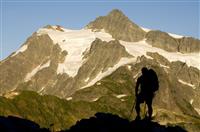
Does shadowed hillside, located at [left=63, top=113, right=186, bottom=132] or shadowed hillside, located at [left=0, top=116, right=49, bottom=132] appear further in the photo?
shadowed hillside, located at [left=63, top=113, right=186, bottom=132]

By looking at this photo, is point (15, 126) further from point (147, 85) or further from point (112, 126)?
point (147, 85)

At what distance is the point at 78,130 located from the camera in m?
70.5

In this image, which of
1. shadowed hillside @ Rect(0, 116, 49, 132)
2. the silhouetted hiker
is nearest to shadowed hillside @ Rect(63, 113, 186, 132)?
the silhouetted hiker

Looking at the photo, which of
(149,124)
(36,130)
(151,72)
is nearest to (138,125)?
(149,124)

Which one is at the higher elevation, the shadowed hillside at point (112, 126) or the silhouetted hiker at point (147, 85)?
the silhouetted hiker at point (147, 85)

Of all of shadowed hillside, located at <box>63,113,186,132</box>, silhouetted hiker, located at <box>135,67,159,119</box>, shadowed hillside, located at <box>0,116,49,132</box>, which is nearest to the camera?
silhouetted hiker, located at <box>135,67,159,119</box>

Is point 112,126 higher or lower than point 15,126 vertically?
lower

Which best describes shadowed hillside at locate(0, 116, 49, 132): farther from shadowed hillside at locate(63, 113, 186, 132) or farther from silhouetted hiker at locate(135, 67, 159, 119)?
silhouetted hiker at locate(135, 67, 159, 119)

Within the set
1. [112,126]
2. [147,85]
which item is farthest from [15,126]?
[147,85]

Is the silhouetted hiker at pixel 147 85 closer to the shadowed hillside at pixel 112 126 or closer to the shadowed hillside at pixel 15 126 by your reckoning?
the shadowed hillside at pixel 112 126

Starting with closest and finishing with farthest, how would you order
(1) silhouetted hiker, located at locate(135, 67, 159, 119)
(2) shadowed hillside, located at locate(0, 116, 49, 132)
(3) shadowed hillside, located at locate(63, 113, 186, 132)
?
(1) silhouetted hiker, located at locate(135, 67, 159, 119), (2) shadowed hillside, located at locate(0, 116, 49, 132), (3) shadowed hillside, located at locate(63, 113, 186, 132)

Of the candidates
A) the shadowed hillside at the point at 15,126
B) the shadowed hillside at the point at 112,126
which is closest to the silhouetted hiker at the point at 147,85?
the shadowed hillside at the point at 112,126

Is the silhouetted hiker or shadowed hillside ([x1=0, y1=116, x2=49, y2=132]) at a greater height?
the silhouetted hiker

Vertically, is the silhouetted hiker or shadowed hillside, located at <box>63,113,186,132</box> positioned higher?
the silhouetted hiker
